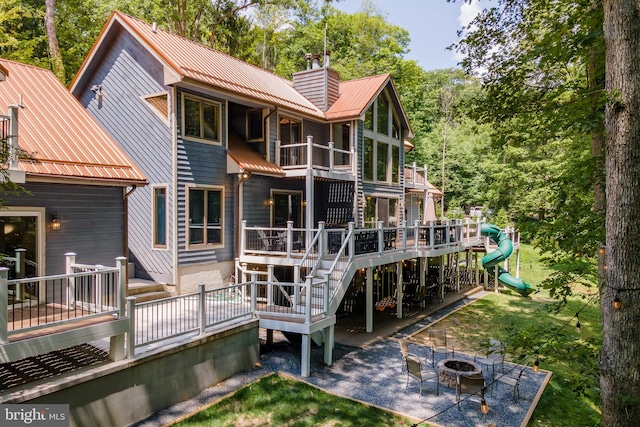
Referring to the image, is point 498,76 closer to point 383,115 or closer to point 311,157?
point 311,157

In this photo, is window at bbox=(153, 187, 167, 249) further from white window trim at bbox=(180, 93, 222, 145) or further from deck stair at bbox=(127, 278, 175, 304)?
white window trim at bbox=(180, 93, 222, 145)

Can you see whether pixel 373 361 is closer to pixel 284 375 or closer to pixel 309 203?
pixel 284 375

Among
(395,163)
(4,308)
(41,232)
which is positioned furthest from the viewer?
(395,163)

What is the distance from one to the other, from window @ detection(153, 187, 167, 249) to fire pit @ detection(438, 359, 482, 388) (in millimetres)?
8616

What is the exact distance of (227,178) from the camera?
13.7m

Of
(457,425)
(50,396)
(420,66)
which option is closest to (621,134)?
(457,425)

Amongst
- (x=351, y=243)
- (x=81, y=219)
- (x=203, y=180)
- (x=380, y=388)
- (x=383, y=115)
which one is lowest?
(x=380, y=388)

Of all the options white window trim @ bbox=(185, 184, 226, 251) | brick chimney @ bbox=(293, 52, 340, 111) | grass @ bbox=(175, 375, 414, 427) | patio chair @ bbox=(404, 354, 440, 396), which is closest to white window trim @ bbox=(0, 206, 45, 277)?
white window trim @ bbox=(185, 184, 226, 251)

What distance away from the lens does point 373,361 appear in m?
10.7

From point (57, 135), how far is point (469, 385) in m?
11.1

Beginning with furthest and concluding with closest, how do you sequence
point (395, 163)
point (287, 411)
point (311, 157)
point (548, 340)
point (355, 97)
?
point (395, 163)
point (355, 97)
point (311, 157)
point (287, 411)
point (548, 340)

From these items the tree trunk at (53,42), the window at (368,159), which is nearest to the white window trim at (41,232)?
the tree trunk at (53,42)

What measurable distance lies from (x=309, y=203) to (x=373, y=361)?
5.64 metres

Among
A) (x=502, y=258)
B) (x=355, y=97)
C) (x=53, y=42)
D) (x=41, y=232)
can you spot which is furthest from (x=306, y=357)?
(x=53, y=42)
